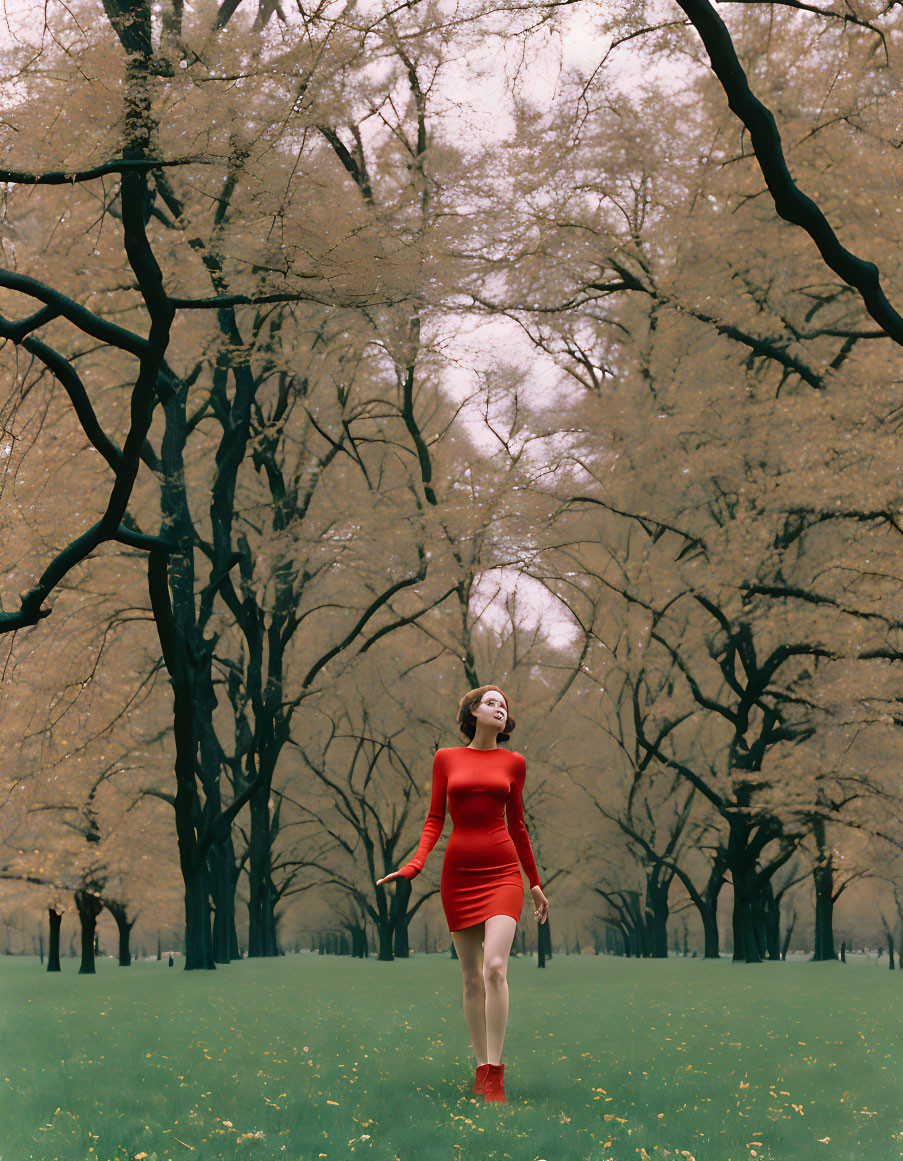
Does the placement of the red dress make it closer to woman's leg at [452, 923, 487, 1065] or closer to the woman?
the woman

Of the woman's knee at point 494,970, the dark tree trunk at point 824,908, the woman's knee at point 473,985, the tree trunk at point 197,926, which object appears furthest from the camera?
the dark tree trunk at point 824,908

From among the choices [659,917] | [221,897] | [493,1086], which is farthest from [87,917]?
[493,1086]

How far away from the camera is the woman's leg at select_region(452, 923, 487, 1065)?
19.9 ft

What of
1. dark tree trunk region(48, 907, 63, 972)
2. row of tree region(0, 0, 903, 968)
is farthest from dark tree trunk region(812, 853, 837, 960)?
dark tree trunk region(48, 907, 63, 972)

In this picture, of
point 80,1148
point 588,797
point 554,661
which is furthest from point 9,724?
point 588,797

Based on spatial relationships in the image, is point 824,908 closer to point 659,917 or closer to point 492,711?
point 659,917

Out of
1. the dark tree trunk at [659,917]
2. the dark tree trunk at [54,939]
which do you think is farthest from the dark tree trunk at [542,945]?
the dark tree trunk at [54,939]

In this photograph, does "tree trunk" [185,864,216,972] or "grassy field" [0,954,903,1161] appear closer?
"grassy field" [0,954,903,1161]

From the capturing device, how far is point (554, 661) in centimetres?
3316

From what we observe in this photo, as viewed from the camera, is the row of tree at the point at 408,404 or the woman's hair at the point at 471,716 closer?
the woman's hair at the point at 471,716

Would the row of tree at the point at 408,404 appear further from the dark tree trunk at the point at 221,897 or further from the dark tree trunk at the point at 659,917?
the dark tree trunk at the point at 659,917

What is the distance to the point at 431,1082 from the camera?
6539mm

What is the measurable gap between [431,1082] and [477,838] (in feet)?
5.96

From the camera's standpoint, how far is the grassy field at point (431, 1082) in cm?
465
